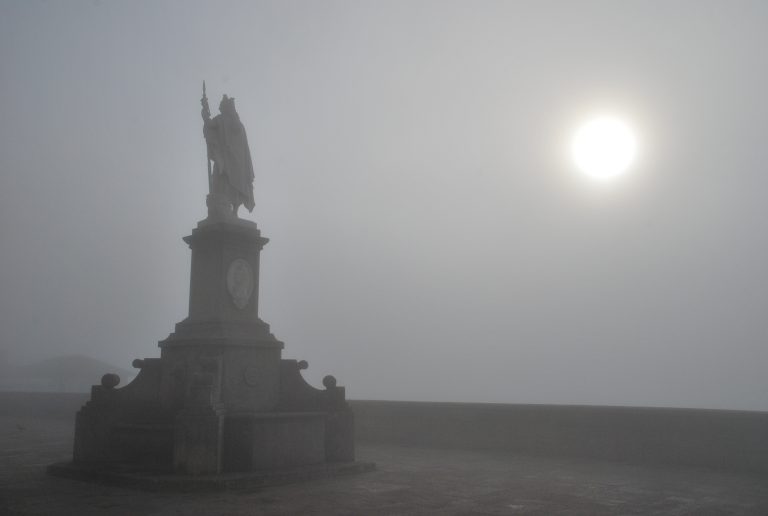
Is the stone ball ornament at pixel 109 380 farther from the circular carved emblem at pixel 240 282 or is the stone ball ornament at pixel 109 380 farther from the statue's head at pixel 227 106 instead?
the statue's head at pixel 227 106

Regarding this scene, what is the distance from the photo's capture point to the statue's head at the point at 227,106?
1248 cm

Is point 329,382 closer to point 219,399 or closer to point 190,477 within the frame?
point 219,399

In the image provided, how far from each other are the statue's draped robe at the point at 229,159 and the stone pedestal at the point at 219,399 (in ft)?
2.11

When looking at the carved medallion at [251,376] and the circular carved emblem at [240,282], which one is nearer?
the carved medallion at [251,376]

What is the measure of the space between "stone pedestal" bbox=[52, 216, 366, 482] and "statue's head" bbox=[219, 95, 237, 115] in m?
2.22

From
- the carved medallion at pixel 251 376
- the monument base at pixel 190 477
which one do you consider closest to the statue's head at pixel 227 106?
the carved medallion at pixel 251 376

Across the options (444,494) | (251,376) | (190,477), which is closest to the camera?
(444,494)

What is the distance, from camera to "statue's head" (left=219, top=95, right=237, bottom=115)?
12.5 m

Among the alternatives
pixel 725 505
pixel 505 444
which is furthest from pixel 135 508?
pixel 505 444

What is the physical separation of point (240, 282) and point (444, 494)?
17.7 feet

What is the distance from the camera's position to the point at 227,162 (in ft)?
39.8

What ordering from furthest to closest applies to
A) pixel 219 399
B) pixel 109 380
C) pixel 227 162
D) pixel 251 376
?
pixel 227 162 → pixel 251 376 → pixel 109 380 → pixel 219 399

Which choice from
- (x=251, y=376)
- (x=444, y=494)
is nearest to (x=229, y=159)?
(x=251, y=376)

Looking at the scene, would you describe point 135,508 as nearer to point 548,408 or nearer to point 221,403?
point 221,403
